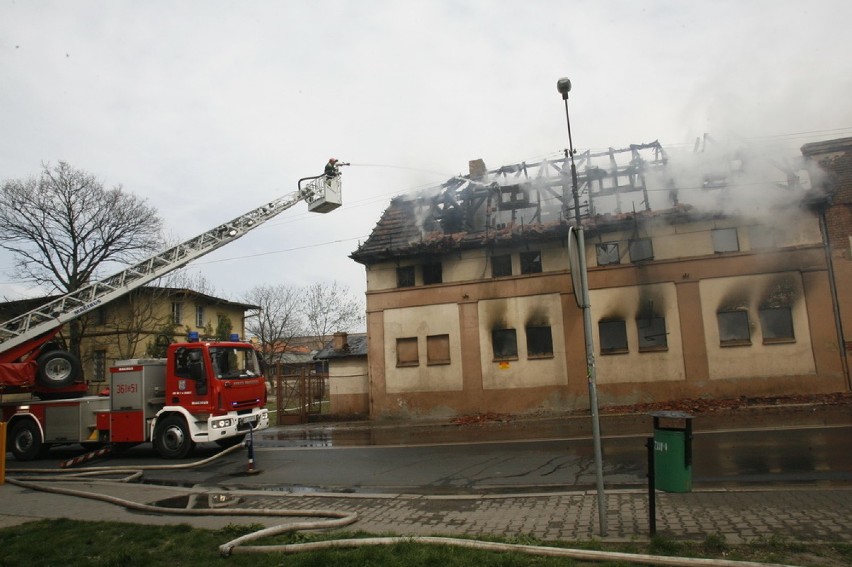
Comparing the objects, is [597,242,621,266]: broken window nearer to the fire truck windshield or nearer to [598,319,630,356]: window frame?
[598,319,630,356]: window frame

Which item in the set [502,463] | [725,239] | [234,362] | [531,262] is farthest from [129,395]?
[725,239]

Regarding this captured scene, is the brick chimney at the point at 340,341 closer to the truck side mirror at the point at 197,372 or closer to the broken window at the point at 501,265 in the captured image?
the broken window at the point at 501,265

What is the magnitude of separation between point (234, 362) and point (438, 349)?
29.4 feet

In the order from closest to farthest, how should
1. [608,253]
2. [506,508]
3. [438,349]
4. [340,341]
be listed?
[506,508], [608,253], [438,349], [340,341]

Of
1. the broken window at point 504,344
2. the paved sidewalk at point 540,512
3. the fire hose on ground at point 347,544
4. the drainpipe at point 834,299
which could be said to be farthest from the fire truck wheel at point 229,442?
the drainpipe at point 834,299

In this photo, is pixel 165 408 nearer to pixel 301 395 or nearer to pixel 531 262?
pixel 301 395

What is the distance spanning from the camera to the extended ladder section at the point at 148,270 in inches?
642

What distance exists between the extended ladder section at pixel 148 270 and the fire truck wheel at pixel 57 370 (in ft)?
2.96

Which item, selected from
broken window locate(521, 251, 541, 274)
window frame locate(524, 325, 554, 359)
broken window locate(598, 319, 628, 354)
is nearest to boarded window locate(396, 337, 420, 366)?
window frame locate(524, 325, 554, 359)

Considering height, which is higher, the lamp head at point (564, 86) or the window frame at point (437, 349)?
the lamp head at point (564, 86)

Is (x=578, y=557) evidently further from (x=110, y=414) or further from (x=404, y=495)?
(x=110, y=414)

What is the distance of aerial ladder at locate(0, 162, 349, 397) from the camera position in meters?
15.6

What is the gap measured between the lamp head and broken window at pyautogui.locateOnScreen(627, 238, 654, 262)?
13.3 metres

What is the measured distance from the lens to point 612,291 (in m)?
19.5
